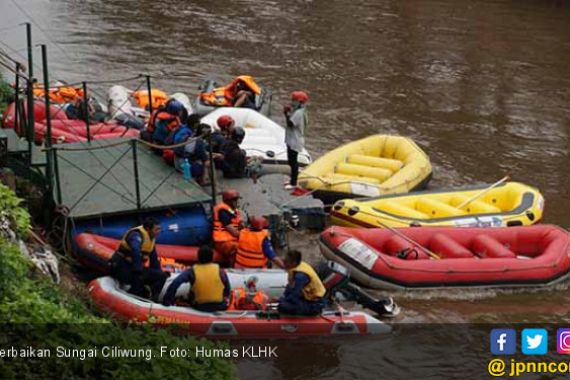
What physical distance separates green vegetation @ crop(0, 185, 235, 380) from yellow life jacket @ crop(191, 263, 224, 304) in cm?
189

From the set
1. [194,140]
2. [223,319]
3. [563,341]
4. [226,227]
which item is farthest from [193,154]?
[563,341]

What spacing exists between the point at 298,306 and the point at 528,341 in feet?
10.4

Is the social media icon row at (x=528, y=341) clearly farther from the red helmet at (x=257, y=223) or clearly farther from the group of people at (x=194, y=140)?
the group of people at (x=194, y=140)

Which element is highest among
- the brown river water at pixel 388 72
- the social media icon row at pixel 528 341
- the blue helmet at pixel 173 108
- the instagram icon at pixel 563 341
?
the blue helmet at pixel 173 108

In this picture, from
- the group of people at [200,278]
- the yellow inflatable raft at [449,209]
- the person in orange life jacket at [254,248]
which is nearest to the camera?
the group of people at [200,278]

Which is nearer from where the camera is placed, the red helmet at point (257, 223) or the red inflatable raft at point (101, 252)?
the red inflatable raft at point (101, 252)

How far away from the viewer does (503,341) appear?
11430 millimetres

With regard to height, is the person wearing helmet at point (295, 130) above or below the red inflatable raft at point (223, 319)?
above

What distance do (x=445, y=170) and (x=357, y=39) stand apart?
1134 centimetres

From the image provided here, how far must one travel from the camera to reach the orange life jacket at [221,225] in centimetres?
1180

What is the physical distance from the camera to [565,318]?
12.1 meters

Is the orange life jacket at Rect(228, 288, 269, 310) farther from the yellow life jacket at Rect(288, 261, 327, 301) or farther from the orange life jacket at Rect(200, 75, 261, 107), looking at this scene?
the orange life jacket at Rect(200, 75, 261, 107)

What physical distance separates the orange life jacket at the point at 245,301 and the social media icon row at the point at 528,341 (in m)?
2.98

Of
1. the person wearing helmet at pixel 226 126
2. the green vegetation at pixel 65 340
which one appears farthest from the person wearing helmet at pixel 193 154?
the green vegetation at pixel 65 340
